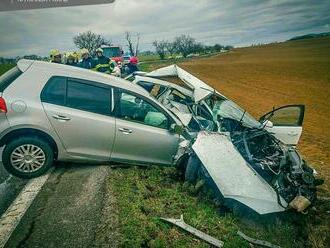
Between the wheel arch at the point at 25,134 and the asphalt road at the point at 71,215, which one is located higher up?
the wheel arch at the point at 25,134

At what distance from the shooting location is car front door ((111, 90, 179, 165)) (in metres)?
5.52

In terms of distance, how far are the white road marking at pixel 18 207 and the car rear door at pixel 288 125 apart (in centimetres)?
415

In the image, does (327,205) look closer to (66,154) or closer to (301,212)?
(301,212)

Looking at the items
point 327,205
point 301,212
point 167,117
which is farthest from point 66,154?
point 327,205

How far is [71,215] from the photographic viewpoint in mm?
4336

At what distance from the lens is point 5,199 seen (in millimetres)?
4734

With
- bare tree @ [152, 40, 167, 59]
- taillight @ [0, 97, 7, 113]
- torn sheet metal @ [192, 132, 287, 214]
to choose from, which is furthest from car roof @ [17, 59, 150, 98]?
bare tree @ [152, 40, 167, 59]

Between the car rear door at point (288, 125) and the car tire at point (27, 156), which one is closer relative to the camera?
the car tire at point (27, 156)

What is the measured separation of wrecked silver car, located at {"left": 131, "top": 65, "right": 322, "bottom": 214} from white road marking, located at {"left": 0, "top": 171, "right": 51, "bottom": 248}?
2.35m

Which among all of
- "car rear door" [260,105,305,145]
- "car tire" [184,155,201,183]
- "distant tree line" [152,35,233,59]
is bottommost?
"distant tree line" [152,35,233,59]

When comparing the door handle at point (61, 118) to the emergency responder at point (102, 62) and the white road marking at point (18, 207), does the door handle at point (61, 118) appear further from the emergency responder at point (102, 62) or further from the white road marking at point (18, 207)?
the emergency responder at point (102, 62)

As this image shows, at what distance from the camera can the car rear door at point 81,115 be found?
523 centimetres

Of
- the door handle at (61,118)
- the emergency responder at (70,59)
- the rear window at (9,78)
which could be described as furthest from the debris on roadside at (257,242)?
the emergency responder at (70,59)

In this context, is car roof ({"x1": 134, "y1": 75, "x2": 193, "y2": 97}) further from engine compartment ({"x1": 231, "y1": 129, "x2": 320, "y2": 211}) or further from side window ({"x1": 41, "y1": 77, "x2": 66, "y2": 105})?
side window ({"x1": 41, "y1": 77, "x2": 66, "y2": 105})
